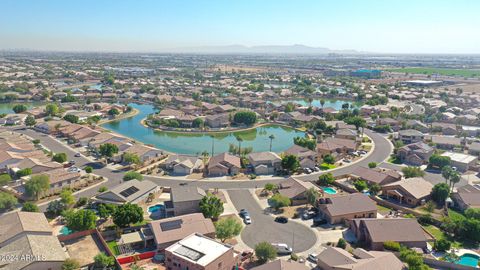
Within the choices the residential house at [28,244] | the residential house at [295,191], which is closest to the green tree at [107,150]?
the residential house at [28,244]

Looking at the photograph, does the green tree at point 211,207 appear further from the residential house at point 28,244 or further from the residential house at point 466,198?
the residential house at point 466,198

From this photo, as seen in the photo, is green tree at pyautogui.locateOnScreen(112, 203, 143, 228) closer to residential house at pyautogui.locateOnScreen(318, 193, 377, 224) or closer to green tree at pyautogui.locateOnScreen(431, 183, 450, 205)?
Result: residential house at pyautogui.locateOnScreen(318, 193, 377, 224)

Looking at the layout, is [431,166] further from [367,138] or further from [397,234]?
[397,234]

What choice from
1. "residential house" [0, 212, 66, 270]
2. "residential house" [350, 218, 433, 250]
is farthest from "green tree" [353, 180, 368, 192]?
"residential house" [0, 212, 66, 270]

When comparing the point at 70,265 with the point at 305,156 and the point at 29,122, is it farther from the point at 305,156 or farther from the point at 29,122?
the point at 29,122

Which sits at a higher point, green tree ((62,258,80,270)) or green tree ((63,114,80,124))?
green tree ((63,114,80,124))

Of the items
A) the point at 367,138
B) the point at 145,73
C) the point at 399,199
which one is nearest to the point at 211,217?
the point at 399,199
